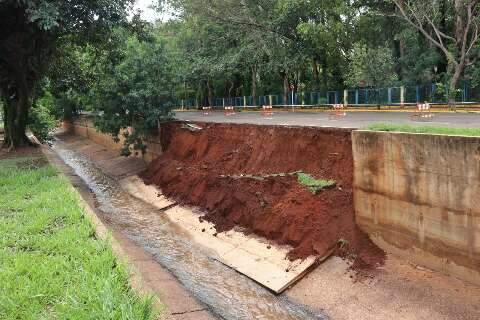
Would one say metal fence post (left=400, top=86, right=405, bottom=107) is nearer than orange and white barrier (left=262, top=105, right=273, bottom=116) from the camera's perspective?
Yes

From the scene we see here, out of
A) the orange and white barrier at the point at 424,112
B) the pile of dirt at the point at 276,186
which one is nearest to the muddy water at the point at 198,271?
the pile of dirt at the point at 276,186

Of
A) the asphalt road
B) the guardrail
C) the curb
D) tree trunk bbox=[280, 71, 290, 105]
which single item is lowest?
the curb

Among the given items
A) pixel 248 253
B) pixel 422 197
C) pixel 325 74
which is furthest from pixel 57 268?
pixel 325 74

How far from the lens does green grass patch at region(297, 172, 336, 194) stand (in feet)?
39.6

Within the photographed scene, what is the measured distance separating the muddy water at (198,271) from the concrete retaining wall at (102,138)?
18.6 feet

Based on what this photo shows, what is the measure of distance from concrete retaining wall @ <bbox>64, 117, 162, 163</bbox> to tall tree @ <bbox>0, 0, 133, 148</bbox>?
615 cm

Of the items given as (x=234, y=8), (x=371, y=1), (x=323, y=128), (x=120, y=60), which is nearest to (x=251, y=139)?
(x=323, y=128)

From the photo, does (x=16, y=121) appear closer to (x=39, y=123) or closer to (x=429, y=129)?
(x=39, y=123)

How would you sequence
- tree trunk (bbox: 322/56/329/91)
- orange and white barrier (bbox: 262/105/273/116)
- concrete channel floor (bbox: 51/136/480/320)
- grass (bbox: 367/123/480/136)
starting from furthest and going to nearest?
1. tree trunk (bbox: 322/56/329/91)
2. orange and white barrier (bbox: 262/105/273/116)
3. grass (bbox: 367/123/480/136)
4. concrete channel floor (bbox: 51/136/480/320)

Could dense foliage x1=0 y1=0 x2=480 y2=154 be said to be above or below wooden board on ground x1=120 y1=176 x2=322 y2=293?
above

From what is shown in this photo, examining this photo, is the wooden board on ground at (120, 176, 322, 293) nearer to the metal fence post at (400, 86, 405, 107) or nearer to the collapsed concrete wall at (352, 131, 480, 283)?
the collapsed concrete wall at (352, 131, 480, 283)

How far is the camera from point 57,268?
701 centimetres

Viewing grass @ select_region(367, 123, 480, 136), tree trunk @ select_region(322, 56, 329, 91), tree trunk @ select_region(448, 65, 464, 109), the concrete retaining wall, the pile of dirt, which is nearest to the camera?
grass @ select_region(367, 123, 480, 136)

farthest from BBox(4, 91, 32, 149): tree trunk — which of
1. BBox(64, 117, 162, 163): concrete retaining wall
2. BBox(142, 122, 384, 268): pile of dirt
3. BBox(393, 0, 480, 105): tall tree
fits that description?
BBox(393, 0, 480, 105): tall tree
